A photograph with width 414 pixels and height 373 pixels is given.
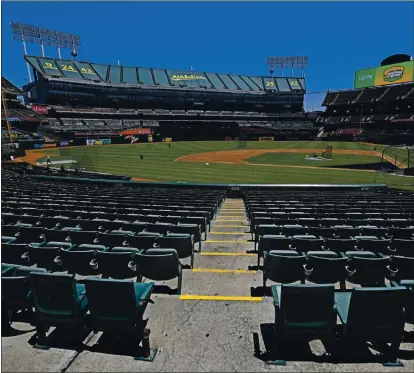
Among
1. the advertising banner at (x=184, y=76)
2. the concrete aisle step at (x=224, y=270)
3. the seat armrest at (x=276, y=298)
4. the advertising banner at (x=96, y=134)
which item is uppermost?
the advertising banner at (x=184, y=76)

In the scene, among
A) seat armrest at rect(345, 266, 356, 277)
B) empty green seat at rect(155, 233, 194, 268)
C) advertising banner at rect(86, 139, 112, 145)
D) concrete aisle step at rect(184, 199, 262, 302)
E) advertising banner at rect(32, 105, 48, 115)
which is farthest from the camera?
advertising banner at rect(32, 105, 48, 115)

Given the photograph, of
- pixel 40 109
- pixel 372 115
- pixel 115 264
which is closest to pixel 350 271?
pixel 115 264

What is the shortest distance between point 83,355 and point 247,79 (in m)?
121

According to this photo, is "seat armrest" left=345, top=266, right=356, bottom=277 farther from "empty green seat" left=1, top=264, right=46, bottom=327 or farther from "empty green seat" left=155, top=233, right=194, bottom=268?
"empty green seat" left=1, top=264, right=46, bottom=327

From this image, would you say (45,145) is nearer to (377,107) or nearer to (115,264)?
(115,264)

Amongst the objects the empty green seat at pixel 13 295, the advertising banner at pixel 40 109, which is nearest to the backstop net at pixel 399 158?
the empty green seat at pixel 13 295

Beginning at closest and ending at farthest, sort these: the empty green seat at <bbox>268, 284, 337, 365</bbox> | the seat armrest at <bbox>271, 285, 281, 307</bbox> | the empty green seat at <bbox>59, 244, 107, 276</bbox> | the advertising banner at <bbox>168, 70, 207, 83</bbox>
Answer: the empty green seat at <bbox>268, 284, 337, 365</bbox> < the seat armrest at <bbox>271, 285, 281, 307</bbox> < the empty green seat at <bbox>59, 244, 107, 276</bbox> < the advertising banner at <bbox>168, 70, 207, 83</bbox>

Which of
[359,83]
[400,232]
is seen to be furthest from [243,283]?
[359,83]

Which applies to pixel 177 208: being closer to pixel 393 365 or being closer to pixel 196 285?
pixel 196 285

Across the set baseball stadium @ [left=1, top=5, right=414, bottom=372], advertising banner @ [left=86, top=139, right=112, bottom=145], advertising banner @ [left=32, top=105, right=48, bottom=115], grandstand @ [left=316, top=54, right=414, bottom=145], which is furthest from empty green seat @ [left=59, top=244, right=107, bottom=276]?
advertising banner @ [left=32, top=105, right=48, bottom=115]

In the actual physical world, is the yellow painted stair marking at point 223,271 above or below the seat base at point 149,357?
below

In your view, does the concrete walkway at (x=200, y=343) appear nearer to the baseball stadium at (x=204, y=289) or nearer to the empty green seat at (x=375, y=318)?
the baseball stadium at (x=204, y=289)

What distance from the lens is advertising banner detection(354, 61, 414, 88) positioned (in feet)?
251

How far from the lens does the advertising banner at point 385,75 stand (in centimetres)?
7638
